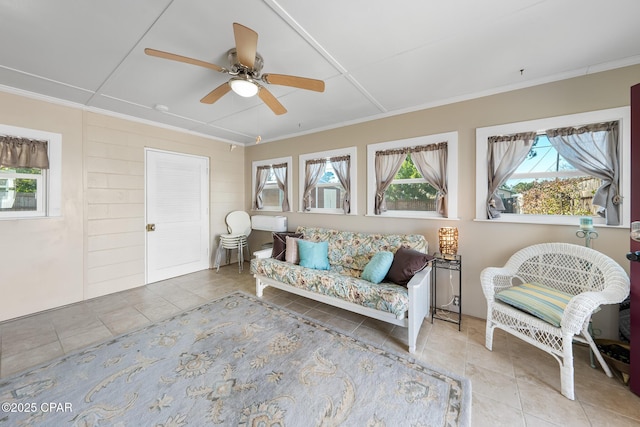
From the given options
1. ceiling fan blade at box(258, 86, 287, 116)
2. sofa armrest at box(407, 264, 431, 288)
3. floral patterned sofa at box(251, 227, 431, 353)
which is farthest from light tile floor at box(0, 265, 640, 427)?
ceiling fan blade at box(258, 86, 287, 116)

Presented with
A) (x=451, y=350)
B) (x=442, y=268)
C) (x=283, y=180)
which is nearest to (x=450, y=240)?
(x=442, y=268)

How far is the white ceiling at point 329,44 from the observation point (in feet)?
4.96

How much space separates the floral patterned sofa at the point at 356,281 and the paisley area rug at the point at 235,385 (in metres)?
0.33

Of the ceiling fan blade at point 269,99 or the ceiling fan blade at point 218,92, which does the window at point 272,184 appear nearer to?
the ceiling fan blade at point 269,99

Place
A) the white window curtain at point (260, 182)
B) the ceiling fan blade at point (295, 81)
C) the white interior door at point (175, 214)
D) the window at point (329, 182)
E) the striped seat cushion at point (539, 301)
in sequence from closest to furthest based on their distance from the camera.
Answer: the striped seat cushion at point (539, 301), the ceiling fan blade at point (295, 81), the window at point (329, 182), the white interior door at point (175, 214), the white window curtain at point (260, 182)

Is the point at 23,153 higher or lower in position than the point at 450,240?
higher

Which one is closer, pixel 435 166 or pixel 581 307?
pixel 581 307

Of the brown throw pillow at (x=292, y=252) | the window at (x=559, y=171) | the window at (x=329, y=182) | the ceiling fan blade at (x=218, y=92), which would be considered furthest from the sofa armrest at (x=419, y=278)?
the ceiling fan blade at (x=218, y=92)

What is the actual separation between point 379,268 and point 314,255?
3.05 ft

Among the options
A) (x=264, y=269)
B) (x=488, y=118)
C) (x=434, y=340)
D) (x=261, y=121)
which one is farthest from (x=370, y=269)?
(x=261, y=121)

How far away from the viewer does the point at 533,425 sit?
4.49ft

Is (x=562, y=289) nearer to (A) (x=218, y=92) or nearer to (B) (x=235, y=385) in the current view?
(B) (x=235, y=385)

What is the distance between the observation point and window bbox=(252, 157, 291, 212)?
434 cm

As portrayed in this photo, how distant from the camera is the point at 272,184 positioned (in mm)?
4730
